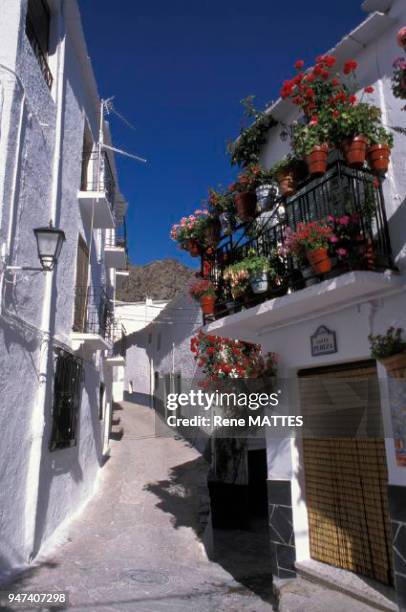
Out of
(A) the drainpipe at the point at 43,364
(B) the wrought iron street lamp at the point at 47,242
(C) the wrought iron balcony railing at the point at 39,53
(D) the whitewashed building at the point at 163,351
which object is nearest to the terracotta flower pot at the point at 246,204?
(B) the wrought iron street lamp at the point at 47,242

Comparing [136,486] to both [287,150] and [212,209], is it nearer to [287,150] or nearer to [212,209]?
[212,209]

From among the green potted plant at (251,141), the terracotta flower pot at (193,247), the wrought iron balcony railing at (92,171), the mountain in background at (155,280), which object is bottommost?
the terracotta flower pot at (193,247)

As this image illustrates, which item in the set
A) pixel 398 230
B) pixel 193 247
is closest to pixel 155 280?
pixel 193 247

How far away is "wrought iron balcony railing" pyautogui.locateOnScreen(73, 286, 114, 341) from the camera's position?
1047 centimetres

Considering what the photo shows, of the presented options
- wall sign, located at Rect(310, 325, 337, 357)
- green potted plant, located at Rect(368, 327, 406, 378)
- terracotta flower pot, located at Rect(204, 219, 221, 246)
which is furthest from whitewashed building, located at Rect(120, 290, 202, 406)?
green potted plant, located at Rect(368, 327, 406, 378)

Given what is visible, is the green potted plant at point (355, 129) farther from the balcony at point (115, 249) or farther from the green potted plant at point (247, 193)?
the balcony at point (115, 249)

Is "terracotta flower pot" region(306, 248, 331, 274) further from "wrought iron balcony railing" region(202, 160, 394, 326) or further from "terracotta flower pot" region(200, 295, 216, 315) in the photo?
"terracotta flower pot" region(200, 295, 216, 315)

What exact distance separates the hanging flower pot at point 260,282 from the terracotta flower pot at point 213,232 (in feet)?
4.57

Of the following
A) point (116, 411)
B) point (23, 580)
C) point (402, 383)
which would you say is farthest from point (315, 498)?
point (116, 411)

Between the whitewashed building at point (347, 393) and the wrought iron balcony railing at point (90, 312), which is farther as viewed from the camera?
the wrought iron balcony railing at point (90, 312)

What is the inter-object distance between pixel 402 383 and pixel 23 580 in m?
5.48

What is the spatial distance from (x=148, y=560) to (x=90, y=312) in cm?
602

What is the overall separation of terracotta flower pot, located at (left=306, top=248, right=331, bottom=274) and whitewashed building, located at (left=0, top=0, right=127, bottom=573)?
3519mm

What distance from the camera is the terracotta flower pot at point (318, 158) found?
522 centimetres
